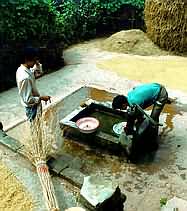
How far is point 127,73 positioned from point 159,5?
2766 mm

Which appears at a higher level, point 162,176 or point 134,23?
point 134,23

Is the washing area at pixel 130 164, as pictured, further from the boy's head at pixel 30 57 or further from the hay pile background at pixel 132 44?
the hay pile background at pixel 132 44

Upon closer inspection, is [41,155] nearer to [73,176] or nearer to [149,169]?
[73,176]

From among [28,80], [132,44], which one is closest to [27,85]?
[28,80]

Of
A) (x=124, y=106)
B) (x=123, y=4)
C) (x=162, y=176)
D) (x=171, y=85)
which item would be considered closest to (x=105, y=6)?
(x=123, y=4)

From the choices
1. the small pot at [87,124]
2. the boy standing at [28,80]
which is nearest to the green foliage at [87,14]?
the small pot at [87,124]

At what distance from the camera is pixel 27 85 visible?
545cm

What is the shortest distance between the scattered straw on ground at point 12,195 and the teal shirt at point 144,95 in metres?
2.14

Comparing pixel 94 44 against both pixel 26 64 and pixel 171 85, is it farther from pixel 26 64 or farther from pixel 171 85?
pixel 26 64

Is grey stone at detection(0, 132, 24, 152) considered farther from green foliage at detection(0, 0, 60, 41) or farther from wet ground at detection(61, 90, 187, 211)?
green foliage at detection(0, 0, 60, 41)

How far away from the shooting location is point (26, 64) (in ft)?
17.9

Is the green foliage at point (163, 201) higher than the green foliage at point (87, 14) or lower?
lower

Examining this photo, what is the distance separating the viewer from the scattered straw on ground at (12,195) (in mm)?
4773

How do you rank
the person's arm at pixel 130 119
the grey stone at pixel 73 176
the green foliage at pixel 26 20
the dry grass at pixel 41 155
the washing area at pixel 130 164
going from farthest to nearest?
the green foliage at pixel 26 20
the person's arm at pixel 130 119
the washing area at pixel 130 164
the grey stone at pixel 73 176
the dry grass at pixel 41 155
